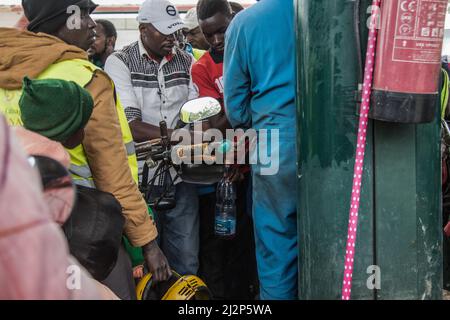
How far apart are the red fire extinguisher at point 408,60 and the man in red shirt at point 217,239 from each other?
8.38ft

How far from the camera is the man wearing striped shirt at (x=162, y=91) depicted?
4.81 metres

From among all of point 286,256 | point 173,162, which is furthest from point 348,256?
point 173,162

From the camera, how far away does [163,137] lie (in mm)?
4211

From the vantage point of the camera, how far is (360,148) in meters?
2.47

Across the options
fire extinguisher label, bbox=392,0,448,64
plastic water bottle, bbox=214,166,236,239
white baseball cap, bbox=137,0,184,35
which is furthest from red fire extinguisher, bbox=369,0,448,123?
white baseball cap, bbox=137,0,184,35

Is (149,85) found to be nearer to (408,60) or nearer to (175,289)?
(175,289)

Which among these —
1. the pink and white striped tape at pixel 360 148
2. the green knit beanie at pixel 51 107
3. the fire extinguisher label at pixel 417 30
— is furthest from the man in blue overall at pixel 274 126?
the green knit beanie at pixel 51 107

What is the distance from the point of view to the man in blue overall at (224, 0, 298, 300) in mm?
3375

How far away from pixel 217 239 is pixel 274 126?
72.6 inches

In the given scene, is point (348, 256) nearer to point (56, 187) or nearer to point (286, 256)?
point (286, 256)

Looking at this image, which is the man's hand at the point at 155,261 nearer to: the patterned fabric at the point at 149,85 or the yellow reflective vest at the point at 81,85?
the yellow reflective vest at the point at 81,85
